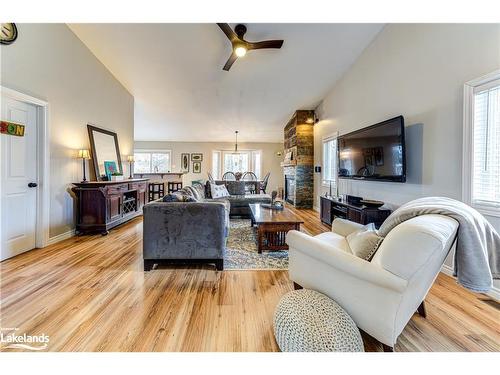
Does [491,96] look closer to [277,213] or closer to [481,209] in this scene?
[481,209]

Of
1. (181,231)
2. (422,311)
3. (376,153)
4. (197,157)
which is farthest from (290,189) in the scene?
(422,311)

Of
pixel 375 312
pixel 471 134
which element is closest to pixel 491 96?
pixel 471 134

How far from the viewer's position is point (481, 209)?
2.13 m

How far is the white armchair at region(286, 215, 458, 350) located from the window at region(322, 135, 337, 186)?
Answer: 419 cm

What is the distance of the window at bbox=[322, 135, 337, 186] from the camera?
5.51 m

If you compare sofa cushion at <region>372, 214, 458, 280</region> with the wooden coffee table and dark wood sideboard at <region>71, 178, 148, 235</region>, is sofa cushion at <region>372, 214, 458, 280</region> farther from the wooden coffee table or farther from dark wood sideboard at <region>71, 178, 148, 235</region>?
dark wood sideboard at <region>71, 178, 148, 235</region>

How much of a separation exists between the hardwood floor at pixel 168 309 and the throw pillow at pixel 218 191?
8.81 feet

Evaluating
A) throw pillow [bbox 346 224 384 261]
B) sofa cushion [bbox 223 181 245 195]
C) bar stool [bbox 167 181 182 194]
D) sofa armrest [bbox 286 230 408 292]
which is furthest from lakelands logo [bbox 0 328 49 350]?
bar stool [bbox 167 181 182 194]

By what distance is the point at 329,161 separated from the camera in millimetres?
5758

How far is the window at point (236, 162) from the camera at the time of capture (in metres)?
11.0

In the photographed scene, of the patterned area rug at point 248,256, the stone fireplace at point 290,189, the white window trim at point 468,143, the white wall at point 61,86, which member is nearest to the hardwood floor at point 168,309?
the patterned area rug at point 248,256

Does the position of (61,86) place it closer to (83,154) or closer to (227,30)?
(83,154)

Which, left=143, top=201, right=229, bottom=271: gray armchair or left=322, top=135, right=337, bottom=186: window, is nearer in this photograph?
left=143, top=201, right=229, bottom=271: gray armchair
